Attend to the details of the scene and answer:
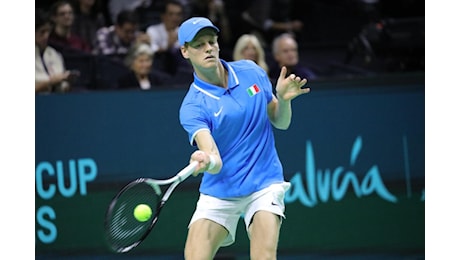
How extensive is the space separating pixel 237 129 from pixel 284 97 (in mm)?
390

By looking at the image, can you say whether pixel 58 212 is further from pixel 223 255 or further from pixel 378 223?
pixel 378 223

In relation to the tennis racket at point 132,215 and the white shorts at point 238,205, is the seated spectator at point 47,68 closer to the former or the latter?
the white shorts at point 238,205

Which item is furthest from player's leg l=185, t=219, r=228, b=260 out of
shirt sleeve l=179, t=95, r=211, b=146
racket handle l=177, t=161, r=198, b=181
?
racket handle l=177, t=161, r=198, b=181

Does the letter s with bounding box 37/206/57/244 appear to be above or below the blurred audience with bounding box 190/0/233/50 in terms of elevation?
below

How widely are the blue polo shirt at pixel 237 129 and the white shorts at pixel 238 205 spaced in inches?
1.9

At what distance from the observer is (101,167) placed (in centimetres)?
1016

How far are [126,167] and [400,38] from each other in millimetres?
3081

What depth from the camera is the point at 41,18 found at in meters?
10.8

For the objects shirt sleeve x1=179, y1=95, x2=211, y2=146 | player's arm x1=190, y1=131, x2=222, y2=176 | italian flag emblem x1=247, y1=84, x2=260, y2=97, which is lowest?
player's arm x1=190, y1=131, x2=222, y2=176

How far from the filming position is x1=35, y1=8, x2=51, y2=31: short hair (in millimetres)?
10610

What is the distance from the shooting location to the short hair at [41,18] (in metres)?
10.6

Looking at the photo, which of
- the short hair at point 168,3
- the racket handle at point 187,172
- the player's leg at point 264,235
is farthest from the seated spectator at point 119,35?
the racket handle at point 187,172

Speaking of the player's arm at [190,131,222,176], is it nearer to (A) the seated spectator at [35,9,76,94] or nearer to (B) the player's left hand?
(B) the player's left hand

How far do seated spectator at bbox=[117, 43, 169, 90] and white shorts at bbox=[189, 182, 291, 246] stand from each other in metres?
3.26
